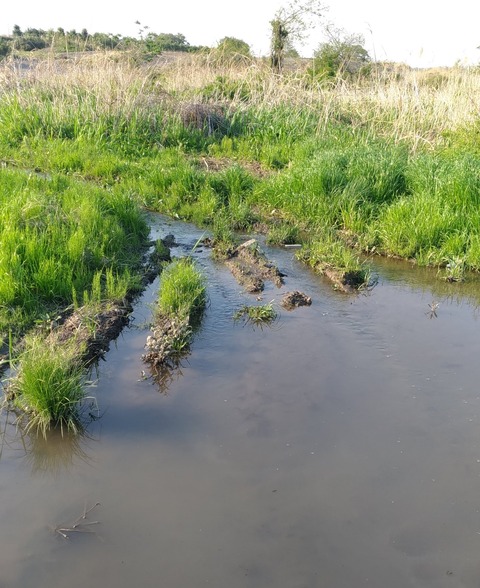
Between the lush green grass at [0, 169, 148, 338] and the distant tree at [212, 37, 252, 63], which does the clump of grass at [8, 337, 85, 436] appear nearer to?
the lush green grass at [0, 169, 148, 338]

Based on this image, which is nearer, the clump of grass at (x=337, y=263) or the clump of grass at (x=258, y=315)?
the clump of grass at (x=258, y=315)

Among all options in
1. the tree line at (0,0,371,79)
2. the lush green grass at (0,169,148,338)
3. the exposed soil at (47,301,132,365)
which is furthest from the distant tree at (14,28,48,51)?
the exposed soil at (47,301,132,365)

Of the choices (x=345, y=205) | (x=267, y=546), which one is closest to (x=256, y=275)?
(x=345, y=205)

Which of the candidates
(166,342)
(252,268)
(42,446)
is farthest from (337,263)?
(42,446)

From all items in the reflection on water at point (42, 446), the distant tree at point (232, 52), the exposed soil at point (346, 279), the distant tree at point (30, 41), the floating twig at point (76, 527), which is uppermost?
the distant tree at point (30, 41)

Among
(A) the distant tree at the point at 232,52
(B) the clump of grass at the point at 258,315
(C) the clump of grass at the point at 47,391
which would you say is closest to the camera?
(C) the clump of grass at the point at 47,391

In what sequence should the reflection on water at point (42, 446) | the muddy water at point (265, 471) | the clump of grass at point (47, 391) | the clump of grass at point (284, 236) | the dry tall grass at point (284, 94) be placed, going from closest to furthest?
1. the muddy water at point (265, 471)
2. the reflection on water at point (42, 446)
3. the clump of grass at point (47, 391)
4. the clump of grass at point (284, 236)
5. the dry tall grass at point (284, 94)

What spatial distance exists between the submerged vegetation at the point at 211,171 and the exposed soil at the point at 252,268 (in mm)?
208

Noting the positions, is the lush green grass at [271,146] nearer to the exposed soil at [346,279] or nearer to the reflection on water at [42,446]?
the exposed soil at [346,279]

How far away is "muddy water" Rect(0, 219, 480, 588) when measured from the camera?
267cm

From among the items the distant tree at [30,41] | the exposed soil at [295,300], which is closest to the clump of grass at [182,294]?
the exposed soil at [295,300]

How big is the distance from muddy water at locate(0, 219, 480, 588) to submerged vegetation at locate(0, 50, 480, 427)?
47 cm

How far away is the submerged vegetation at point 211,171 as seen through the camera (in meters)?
5.29

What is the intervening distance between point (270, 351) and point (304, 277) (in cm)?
175
